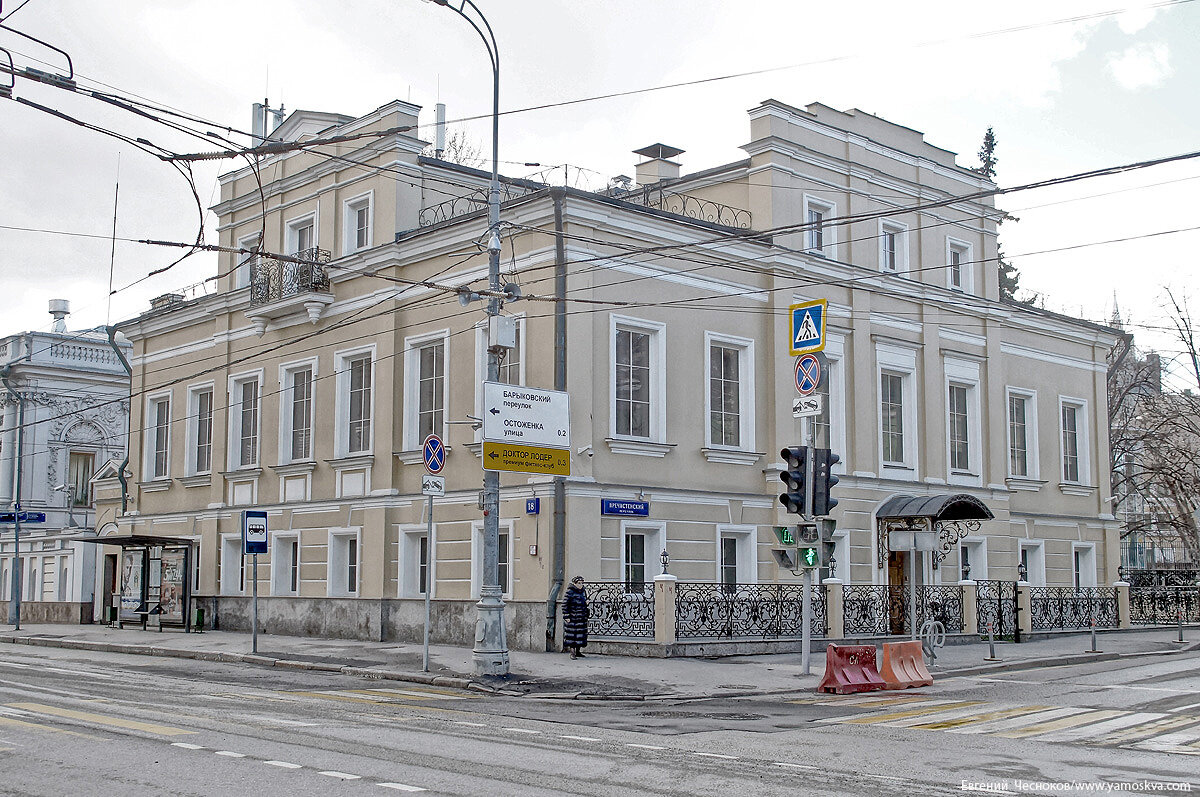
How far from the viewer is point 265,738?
12.3 meters

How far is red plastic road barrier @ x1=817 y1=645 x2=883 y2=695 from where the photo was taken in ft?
58.8

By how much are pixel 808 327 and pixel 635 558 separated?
7877 mm

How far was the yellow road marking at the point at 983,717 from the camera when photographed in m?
13.8

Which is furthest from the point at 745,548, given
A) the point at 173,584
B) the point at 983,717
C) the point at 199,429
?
the point at 199,429

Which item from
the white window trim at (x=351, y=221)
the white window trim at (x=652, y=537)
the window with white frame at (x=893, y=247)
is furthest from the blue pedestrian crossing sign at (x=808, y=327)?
the white window trim at (x=351, y=221)

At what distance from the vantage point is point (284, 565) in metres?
32.5

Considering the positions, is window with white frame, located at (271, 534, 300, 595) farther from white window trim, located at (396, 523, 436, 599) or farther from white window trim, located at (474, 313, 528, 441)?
white window trim, located at (474, 313, 528, 441)

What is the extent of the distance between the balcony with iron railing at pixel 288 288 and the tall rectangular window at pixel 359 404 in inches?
75.1

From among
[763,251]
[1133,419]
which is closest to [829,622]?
[763,251]

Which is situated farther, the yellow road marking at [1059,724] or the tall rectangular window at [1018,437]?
the tall rectangular window at [1018,437]

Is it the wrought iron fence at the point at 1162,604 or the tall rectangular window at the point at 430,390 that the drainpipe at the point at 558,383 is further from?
the wrought iron fence at the point at 1162,604

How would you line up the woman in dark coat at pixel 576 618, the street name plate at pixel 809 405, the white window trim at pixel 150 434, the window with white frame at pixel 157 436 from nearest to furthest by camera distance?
the street name plate at pixel 809 405, the woman in dark coat at pixel 576 618, the window with white frame at pixel 157 436, the white window trim at pixel 150 434

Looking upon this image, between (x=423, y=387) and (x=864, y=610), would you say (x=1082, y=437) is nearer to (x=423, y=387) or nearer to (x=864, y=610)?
(x=864, y=610)

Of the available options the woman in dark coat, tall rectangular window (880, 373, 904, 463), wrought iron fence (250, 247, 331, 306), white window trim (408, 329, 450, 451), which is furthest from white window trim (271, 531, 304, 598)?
tall rectangular window (880, 373, 904, 463)
